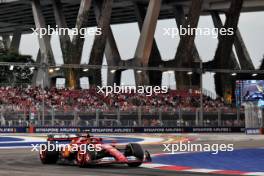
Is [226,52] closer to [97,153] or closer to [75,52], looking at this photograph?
[75,52]

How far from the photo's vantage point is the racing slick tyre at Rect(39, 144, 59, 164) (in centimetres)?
2091

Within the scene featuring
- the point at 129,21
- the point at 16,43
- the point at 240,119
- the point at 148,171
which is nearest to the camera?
the point at 148,171

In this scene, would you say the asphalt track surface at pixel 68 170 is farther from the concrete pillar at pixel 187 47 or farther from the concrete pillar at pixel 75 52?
the concrete pillar at pixel 187 47

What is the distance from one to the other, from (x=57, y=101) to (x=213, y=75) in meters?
28.5

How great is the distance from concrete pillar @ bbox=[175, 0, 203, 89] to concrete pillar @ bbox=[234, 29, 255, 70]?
18.5m

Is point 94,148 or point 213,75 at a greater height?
point 213,75

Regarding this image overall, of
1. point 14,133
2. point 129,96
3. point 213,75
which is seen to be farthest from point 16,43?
point 14,133

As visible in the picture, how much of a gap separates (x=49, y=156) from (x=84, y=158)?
2.25m

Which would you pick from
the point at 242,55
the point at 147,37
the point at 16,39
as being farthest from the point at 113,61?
the point at 16,39

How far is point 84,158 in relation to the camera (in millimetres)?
19062

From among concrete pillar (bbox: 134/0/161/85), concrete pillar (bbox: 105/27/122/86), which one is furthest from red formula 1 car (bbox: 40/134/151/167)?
concrete pillar (bbox: 105/27/122/86)

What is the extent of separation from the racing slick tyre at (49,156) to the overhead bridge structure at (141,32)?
38133mm

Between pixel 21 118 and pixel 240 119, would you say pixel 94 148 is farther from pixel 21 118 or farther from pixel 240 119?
pixel 240 119

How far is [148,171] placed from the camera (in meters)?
17.9
